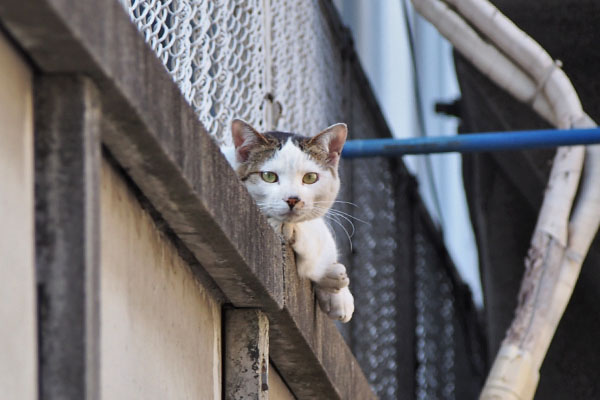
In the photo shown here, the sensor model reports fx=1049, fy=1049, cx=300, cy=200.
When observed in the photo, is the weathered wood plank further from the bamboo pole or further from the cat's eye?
the bamboo pole

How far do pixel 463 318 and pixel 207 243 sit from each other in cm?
687

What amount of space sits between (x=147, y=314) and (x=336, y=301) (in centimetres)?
108

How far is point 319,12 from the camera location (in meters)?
5.07

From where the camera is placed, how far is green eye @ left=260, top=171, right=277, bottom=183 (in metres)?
2.90

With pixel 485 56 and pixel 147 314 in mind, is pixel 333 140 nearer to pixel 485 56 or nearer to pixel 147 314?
pixel 147 314

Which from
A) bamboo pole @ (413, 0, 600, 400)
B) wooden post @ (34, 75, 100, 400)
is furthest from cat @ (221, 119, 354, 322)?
bamboo pole @ (413, 0, 600, 400)

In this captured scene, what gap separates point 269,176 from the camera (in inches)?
114

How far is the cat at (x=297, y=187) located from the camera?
112 inches

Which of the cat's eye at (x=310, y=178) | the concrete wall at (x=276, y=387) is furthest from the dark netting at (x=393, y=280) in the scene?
the cat's eye at (x=310, y=178)

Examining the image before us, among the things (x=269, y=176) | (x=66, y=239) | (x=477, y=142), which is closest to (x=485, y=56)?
(x=477, y=142)

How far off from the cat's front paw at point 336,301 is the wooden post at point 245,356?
1.36 ft

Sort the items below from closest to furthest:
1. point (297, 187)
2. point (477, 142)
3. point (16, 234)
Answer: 1. point (16, 234)
2. point (297, 187)
3. point (477, 142)

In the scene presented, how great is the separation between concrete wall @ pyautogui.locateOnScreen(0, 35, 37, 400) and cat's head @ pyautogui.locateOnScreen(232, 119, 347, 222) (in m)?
1.31

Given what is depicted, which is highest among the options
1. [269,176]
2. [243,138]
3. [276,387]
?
[243,138]
